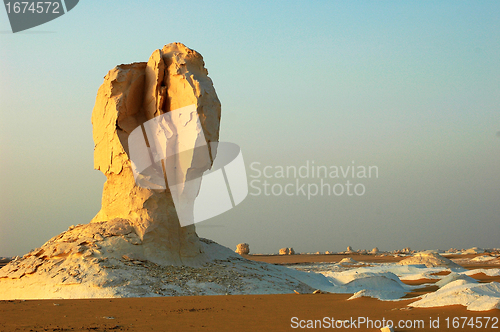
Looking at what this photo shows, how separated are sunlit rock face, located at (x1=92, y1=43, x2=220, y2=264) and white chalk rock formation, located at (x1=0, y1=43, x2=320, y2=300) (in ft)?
0.10

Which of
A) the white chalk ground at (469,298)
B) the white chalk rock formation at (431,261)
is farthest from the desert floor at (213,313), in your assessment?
the white chalk rock formation at (431,261)

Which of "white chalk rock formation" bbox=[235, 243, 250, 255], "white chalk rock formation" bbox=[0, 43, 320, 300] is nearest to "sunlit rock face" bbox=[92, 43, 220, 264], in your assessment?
"white chalk rock formation" bbox=[0, 43, 320, 300]

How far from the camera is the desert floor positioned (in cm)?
745

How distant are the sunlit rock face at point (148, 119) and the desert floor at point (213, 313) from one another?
373cm

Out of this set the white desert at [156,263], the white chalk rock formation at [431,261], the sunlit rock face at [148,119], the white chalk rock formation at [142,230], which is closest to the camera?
the white desert at [156,263]

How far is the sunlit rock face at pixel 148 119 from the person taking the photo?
1458 centimetres

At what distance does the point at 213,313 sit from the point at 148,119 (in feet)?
26.8

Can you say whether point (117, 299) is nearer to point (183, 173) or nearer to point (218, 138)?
point (183, 173)

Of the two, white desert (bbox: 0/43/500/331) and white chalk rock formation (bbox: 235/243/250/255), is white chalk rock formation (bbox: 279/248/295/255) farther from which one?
white desert (bbox: 0/43/500/331)

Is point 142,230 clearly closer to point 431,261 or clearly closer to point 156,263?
point 156,263

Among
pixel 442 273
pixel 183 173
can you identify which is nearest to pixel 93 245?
pixel 183 173

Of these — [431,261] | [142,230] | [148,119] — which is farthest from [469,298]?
[431,261]

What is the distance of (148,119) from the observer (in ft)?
50.4

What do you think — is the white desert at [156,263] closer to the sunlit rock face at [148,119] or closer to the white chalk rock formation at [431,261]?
the sunlit rock face at [148,119]
